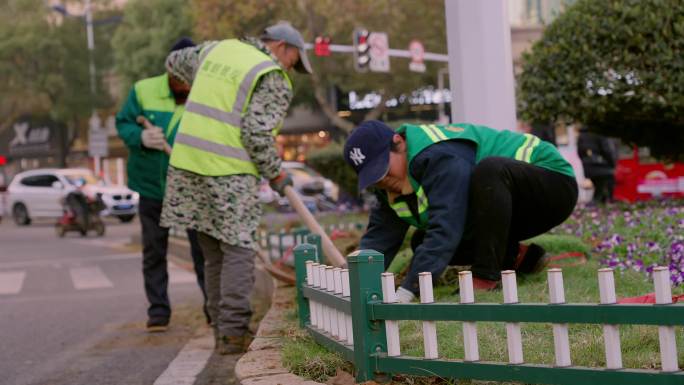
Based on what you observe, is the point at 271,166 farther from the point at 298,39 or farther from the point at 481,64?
the point at 481,64

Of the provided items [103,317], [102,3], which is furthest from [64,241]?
[102,3]

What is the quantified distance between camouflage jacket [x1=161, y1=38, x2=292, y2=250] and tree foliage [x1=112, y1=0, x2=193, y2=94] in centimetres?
4590

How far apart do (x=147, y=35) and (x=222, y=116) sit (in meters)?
49.0

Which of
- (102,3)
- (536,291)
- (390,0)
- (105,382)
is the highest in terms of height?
(102,3)

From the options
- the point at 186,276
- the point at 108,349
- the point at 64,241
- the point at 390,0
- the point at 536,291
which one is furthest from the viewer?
the point at 390,0

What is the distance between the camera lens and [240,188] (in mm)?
5816

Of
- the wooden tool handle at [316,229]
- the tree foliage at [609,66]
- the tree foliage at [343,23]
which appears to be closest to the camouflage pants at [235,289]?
the wooden tool handle at [316,229]

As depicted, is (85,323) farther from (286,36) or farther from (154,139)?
(286,36)

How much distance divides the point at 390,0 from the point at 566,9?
27.7m

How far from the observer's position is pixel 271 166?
19.1 ft

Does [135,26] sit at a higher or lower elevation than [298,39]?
higher

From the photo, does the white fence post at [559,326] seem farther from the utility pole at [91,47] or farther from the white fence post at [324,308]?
the utility pole at [91,47]

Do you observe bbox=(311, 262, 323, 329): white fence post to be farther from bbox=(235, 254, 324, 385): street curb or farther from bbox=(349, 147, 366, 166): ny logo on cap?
Answer: bbox=(349, 147, 366, 166): ny logo on cap

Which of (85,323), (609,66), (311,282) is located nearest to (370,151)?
(311,282)
